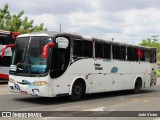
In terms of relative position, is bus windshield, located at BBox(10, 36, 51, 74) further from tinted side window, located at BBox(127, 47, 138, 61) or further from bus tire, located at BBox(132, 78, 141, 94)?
bus tire, located at BBox(132, 78, 141, 94)

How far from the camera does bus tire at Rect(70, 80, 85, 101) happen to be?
1592 centimetres

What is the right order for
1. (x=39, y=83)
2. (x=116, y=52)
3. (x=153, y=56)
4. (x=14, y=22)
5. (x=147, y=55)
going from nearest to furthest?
1. (x=39, y=83)
2. (x=116, y=52)
3. (x=147, y=55)
4. (x=153, y=56)
5. (x=14, y=22)

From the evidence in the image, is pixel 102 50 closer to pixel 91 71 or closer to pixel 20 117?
pixel 91 71

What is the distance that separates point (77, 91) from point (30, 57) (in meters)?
2.70

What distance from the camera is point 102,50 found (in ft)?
59.4

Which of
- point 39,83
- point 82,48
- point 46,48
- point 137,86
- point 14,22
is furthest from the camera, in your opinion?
point 14,22

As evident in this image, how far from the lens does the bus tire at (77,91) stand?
52.2ft

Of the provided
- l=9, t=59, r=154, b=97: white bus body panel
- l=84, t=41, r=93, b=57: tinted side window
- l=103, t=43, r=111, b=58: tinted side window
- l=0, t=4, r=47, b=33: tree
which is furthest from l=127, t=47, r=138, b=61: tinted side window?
l=0, t=4, r=47, b=33: tree

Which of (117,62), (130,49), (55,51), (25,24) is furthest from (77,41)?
(25,24)

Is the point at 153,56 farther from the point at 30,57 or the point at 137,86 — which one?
the point at 30,57

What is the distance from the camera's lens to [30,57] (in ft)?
48.5

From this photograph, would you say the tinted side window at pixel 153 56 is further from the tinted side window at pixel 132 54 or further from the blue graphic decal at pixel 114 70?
the blue graphic decal at pixel 114 70

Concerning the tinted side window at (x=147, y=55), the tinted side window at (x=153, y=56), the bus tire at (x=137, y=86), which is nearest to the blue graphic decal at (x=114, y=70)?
the bus tire at (x=137, y=86)

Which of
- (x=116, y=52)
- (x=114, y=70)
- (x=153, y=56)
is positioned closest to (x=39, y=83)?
(x=114, y=70)
